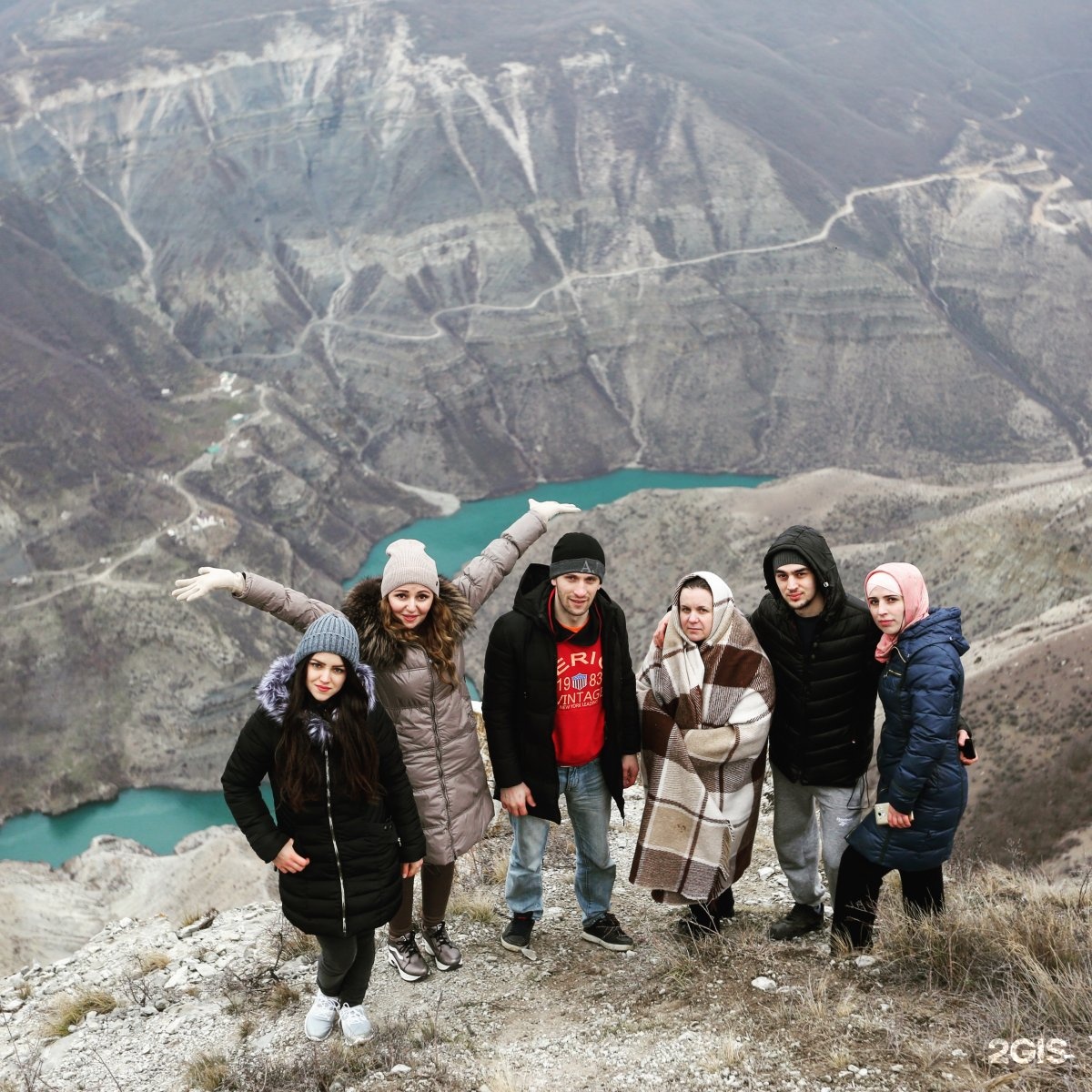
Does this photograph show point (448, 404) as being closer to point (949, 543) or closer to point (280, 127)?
point (280, 127)

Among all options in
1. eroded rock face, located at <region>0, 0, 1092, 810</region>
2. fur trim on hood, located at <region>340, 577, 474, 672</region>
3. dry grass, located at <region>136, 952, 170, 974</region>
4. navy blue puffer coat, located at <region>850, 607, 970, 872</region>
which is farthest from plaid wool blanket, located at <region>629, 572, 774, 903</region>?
eroded rock face, located at <region>0, 0, 1092, 810</region>

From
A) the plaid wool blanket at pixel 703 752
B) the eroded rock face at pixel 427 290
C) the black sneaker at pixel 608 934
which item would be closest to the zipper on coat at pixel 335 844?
the plaid wool blanket at pixel 703 752

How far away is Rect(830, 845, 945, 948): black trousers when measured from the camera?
5797 millimetres

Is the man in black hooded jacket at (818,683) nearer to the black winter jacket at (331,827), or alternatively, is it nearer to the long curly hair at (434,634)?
the long curly hair at (434,634)

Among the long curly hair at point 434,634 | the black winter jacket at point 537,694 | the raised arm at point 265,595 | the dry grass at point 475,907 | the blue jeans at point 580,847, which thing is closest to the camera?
the long curly hair at point 434,634

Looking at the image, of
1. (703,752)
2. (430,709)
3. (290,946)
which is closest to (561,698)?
(430,709)

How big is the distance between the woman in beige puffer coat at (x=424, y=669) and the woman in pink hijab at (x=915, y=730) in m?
2.28

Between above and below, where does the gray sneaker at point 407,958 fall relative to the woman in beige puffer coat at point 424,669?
below

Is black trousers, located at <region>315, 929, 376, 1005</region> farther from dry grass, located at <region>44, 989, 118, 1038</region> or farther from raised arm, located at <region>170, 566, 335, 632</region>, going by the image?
dry grass, located at <region>44, 989, 118, 1038</region>

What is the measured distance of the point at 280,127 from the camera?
282 ft

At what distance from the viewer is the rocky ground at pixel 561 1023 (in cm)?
498

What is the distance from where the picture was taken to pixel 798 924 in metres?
6.50

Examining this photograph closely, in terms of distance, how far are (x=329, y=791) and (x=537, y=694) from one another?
1317 mm

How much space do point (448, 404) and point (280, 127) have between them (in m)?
37.1
